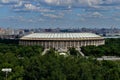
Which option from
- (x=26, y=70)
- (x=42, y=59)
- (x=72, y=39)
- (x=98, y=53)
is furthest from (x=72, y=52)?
(x=26, y=70)

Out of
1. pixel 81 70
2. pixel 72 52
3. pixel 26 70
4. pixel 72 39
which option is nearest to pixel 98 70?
pixel 81 70

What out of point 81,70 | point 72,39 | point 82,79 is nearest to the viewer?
point 82,79

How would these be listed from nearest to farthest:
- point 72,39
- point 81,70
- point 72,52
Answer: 1. point 81,70
2. point 72,52
3. point 72,39

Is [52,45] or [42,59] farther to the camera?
[52,45]

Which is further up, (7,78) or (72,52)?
(7,78)

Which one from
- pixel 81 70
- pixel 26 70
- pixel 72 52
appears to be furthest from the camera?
pixel 72 52

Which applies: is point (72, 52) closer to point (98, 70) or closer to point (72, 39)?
point (72, 39)

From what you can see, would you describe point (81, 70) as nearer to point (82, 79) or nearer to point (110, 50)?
point (82, 79)

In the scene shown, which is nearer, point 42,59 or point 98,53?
point 42,59

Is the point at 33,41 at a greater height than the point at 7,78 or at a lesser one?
lesser
